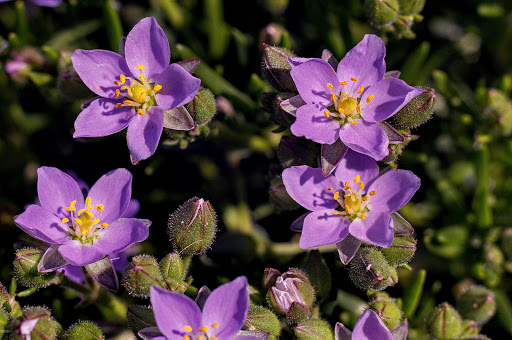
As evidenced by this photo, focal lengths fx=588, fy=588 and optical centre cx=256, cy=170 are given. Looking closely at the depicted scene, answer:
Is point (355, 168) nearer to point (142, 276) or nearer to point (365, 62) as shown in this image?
point (365, 62)

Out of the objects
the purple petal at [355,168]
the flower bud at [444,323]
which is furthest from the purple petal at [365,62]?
the flower bud at [444,323]

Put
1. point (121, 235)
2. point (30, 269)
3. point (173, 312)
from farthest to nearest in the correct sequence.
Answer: point (121, 235) → point (30, 269) → point (173, 312)

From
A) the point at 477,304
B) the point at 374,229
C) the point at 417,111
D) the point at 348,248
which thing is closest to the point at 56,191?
the point at 348,248

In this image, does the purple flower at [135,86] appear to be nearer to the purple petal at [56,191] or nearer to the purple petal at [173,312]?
the purple petal at [56,191]

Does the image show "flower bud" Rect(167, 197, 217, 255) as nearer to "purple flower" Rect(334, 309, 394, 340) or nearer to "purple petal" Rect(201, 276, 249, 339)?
"purple petal" Rect(201, 276, 249, 339)

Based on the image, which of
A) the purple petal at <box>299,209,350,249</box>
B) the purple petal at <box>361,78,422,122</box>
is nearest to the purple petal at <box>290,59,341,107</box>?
the purple petal at <box>361,78,422,122</box>

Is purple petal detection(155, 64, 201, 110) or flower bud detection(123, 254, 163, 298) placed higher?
purple petal detection(155, 64, 201, 110)

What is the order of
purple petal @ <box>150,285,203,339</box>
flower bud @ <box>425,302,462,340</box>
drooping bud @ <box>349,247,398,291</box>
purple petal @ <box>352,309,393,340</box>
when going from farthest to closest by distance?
flower bud @ <box>425,302,462,340</box>
drooping bud @ <box>349,247,398,291</box>
purple petal @ <box>352,309,393,340</box>
purple petal @ <box>150,285,203,339</box>
